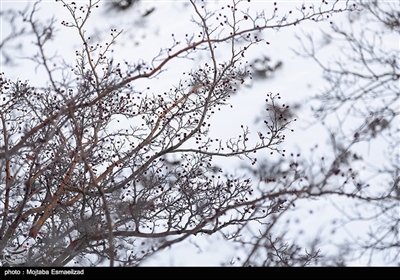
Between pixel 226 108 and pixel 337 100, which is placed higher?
pixel 226 108

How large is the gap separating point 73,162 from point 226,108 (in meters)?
7.40

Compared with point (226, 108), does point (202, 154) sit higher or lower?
lower

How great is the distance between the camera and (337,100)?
5.98 meters

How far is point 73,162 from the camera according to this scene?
6453mm
